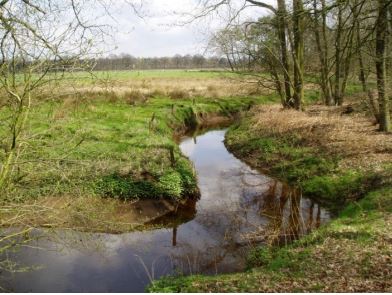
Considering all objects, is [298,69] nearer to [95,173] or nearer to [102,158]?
[102,158]

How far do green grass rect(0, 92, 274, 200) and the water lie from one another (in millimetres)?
1175

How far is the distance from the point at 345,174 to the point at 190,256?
22.0 ft

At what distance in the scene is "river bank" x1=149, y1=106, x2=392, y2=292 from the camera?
713 centimetres

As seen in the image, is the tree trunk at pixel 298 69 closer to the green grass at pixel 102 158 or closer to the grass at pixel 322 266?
the green grass at pixel 102 158

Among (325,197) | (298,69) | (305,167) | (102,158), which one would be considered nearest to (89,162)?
(102,158)

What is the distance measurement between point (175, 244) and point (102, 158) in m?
5.25

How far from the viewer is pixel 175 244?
10.8 m

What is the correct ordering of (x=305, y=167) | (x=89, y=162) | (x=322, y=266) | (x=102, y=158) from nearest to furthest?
1. (x=322, y=266)
2. (x=89, y=162)
3. (x=102, y=158)
4. (x=305, y=167)

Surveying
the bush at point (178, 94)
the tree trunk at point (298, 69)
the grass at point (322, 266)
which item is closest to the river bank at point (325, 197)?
the grass at point (322, 266)

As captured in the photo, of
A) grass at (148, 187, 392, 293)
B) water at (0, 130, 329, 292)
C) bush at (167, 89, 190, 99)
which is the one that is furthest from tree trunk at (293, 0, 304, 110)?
grass at (148, 187, 392, 293)

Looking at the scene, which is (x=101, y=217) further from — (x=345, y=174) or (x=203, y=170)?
(x=345, y=174)

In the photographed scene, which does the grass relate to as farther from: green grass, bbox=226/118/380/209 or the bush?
the bush

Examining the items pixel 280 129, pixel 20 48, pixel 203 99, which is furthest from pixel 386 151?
pixel 203 99

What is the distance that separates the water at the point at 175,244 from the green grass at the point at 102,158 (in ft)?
3.86
